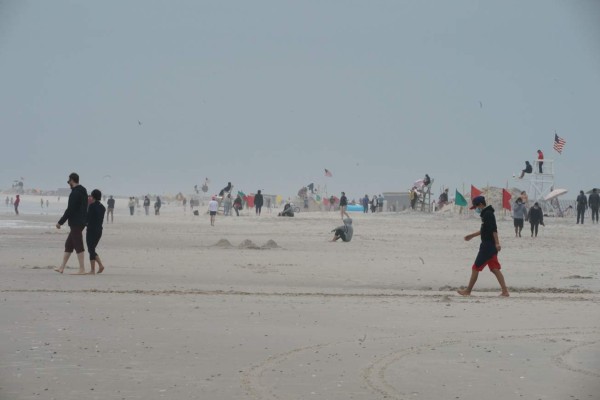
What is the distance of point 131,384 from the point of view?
22.9 feet

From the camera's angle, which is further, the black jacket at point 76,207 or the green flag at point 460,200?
the green flag at point 460,200

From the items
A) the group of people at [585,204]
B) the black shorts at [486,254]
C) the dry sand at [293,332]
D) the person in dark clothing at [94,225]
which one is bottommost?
the dry sand at [293,332]

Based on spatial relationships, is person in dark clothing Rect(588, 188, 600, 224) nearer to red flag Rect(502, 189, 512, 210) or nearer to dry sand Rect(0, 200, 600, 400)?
red flag Rect(502, 189, 512, 210)

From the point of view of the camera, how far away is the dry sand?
7113 mm

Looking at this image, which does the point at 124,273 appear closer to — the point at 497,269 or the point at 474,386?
the point at 497,269

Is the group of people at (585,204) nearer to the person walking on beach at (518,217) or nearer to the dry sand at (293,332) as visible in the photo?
the person walking on beach at (518,217)

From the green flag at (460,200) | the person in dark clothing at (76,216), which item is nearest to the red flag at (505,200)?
the green flag at (460,200)

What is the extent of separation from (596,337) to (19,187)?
→ 150177 millimetres

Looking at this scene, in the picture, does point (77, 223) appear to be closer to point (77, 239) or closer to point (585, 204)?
point (77, 239)

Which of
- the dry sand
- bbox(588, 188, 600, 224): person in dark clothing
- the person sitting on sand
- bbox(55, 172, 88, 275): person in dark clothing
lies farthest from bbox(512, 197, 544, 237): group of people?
bbox(55, 172, 88, 275): person in dark clothing

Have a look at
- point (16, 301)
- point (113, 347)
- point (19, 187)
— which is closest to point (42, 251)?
point (16, 301)

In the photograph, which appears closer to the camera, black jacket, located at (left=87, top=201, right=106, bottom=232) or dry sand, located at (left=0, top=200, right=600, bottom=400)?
dry sand, located at (left=0, top=200, right=600, bottom=400)

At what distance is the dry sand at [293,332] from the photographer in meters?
7.11

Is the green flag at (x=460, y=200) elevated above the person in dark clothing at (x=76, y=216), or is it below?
above
